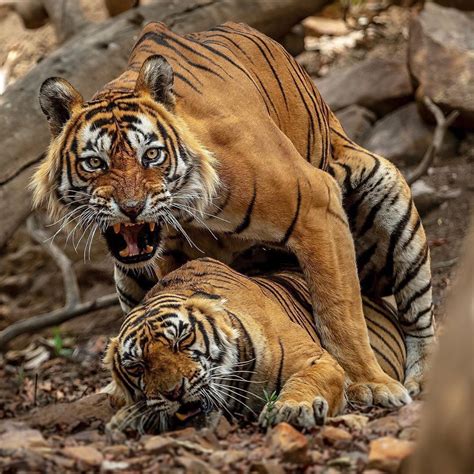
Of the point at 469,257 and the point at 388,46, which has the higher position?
the point at 469,257

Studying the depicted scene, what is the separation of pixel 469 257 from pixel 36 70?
533 centimetres

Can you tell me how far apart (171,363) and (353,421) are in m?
0.67

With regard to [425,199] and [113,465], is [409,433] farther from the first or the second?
[425,199]

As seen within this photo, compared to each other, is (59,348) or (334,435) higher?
(334,435)

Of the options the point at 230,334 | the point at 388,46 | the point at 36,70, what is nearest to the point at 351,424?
the point at 230,334

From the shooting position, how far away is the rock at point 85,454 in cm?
322

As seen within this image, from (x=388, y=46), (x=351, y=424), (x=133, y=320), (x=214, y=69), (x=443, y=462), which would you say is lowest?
(x=388, y=46)

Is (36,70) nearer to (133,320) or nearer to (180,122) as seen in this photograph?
(180,122)

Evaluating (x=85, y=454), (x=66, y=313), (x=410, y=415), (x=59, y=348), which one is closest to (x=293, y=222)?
(x=410, y=415)

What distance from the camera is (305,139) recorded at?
17.2 feet

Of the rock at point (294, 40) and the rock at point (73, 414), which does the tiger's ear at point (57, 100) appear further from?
the rock at point (294, 40)

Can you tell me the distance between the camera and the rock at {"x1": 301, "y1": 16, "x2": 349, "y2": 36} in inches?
444

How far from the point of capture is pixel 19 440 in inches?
140

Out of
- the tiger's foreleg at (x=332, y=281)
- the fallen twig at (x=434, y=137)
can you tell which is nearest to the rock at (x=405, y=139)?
the fallen twig at (x=434, y=137)
